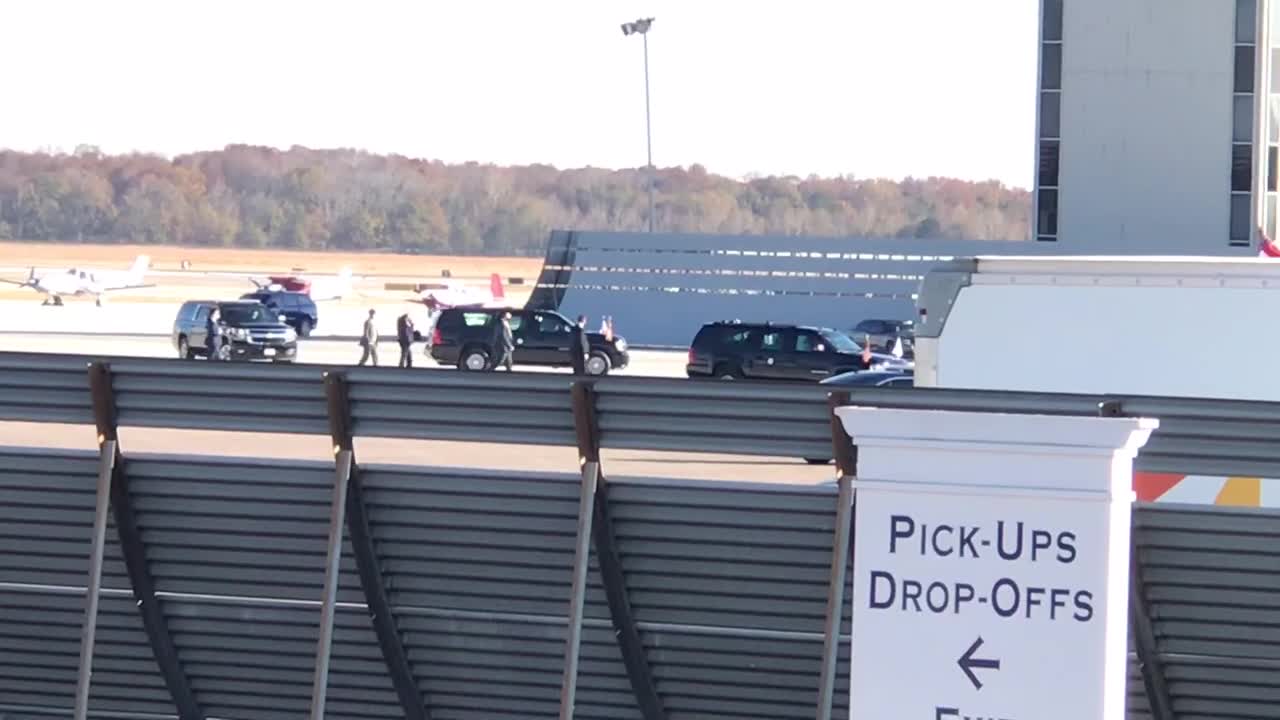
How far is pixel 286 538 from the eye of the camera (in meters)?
7.90

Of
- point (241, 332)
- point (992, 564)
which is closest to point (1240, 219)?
point (241, 332)

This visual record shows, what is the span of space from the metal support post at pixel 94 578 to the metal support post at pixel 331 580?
0.90 meters

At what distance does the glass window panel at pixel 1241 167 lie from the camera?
51656 mm

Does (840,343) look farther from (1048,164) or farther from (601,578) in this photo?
(601,578)

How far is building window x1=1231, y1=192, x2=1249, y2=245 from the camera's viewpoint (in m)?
51.7

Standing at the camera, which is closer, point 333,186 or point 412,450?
point 412,450

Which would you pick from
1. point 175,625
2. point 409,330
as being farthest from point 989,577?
point 409,330

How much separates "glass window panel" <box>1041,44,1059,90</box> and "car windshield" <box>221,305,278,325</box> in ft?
70.9

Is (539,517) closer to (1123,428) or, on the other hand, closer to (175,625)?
(175,625)

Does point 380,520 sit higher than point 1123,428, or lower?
lower

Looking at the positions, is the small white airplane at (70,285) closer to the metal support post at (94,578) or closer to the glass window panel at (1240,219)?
the glass window panel at (1240,219)

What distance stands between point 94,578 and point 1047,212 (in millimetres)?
48331

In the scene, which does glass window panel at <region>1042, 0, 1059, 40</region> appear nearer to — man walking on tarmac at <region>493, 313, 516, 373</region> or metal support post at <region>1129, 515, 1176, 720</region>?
man walking on tarmac at <region>493, 313, 516, 373</region>

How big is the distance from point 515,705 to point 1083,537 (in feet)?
10.6
